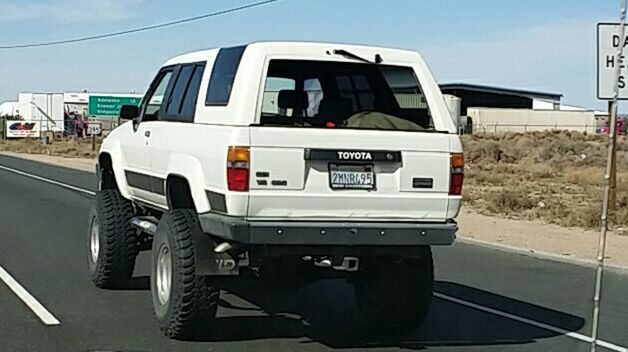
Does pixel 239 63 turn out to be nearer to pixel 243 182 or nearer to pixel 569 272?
pixel 243 182

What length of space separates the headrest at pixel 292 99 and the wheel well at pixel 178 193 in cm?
106

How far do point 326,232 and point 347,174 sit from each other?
19.8 inches

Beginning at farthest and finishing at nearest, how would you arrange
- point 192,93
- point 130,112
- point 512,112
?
1. point 512,112
2. point 130,112
3. point 192,93

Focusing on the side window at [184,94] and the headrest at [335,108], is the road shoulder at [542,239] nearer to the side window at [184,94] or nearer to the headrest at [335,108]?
the headrest at [335,108]

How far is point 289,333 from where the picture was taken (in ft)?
31.4

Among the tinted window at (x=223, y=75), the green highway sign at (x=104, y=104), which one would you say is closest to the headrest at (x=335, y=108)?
the tinted window at (x=223, y=75)

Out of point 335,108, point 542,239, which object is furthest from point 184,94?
point 542,239

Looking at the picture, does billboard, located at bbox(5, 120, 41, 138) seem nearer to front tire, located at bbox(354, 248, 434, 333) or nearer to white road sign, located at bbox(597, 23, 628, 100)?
front tire, located at bbox(354, 248, 434, 333)

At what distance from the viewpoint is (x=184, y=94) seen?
9898 mm

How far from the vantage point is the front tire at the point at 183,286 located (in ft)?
28.7

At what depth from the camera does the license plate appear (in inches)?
331

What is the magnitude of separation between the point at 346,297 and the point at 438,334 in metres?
2.06

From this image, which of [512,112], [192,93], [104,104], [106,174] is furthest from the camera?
[512,112]

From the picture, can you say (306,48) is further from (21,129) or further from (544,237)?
(21,129)
